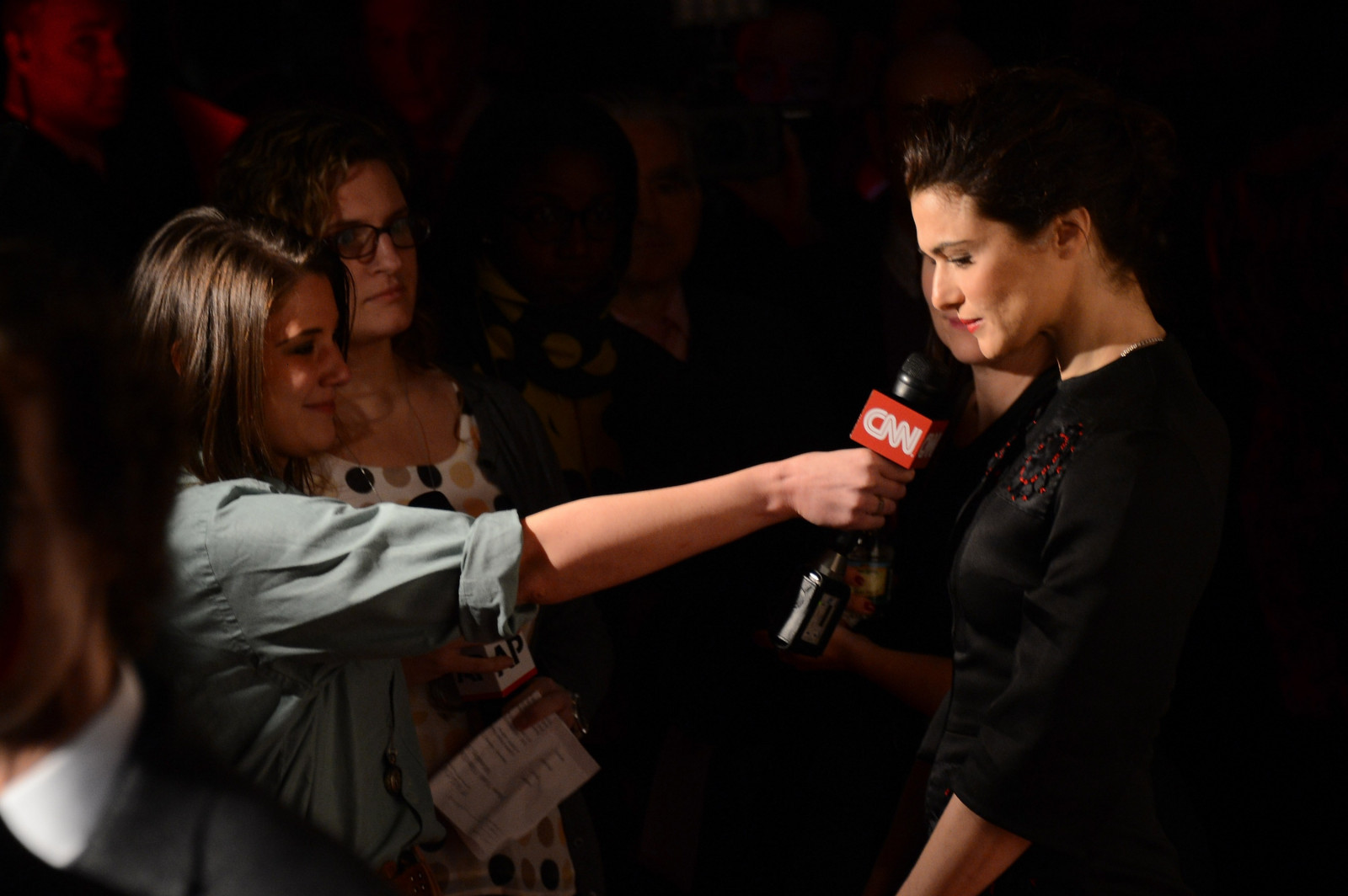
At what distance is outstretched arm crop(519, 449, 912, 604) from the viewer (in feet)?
4.62

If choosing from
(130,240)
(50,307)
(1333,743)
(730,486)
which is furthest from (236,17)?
(1333,743)

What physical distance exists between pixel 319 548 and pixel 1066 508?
0.87 m

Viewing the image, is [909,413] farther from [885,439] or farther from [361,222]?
[361,222]

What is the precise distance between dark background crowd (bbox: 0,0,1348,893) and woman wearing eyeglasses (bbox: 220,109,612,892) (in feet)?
0.75

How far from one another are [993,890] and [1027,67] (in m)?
1.07

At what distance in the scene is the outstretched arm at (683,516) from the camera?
1.41 meters

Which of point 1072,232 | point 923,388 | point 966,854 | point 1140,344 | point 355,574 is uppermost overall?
point 1072,232

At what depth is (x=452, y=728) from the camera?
6.07 ft

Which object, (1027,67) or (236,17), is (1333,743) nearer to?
(1027,67)

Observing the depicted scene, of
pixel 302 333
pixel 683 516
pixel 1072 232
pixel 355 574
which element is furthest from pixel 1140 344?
pixel 302 333

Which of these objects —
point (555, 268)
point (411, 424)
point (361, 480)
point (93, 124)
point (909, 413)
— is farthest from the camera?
point (93, 124)

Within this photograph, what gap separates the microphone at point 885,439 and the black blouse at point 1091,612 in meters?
0.12

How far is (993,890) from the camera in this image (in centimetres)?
142

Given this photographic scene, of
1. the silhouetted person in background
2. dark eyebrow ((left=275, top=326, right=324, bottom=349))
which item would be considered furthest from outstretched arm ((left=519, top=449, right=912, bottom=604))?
the silhouetted person in background
